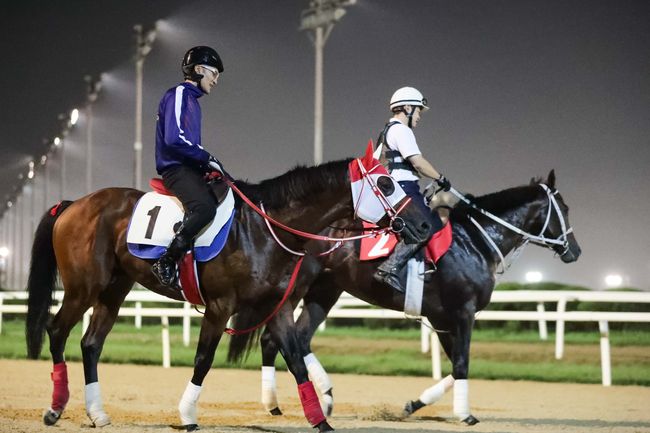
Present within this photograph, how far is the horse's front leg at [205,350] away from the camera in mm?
6957

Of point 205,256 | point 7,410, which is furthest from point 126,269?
point 7,410

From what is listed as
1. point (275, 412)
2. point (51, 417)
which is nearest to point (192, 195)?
point (51, 417)

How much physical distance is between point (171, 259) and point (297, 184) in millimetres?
1125

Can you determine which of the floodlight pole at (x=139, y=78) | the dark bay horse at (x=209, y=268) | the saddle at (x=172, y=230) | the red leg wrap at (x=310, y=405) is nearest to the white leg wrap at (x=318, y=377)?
the dark bay horse at (x=209, y=268)

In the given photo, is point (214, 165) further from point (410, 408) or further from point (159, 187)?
point (410, 408)

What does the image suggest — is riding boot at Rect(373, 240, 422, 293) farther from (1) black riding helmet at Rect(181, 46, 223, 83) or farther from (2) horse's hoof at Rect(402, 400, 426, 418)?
(1) black riding helmet at Rect(181, 46, 223, 83)

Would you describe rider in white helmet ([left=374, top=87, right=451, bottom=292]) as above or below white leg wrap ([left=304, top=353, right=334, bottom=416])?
above

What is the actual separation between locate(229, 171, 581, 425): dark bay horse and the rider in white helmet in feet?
0.78

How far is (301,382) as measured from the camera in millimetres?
7035

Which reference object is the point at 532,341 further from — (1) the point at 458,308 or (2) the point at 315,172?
(2) the point at 315,172

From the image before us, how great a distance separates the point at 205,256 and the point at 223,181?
0.67m

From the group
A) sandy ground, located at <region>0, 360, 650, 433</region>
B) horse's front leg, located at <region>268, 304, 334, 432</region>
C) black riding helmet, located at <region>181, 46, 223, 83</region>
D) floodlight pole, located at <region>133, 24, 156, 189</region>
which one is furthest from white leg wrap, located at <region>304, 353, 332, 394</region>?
floodlight pole, located at <region>133, 24, 156, 189</region>

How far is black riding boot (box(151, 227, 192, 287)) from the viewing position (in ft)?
22.7

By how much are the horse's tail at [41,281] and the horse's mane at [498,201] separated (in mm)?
3645
